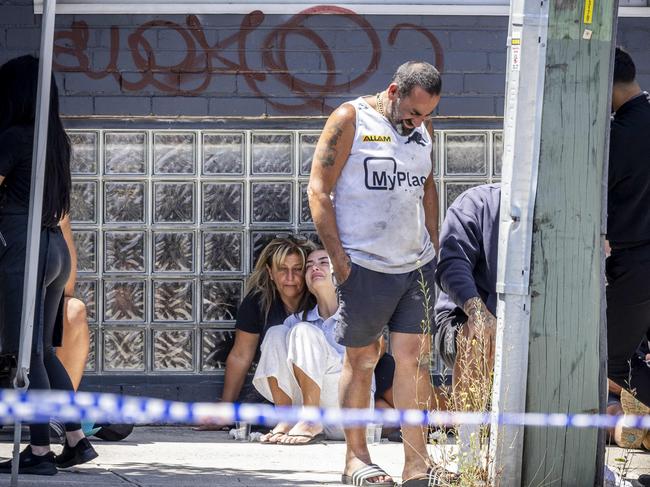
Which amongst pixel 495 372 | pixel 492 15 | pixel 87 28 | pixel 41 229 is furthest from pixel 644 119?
pixel 87 28

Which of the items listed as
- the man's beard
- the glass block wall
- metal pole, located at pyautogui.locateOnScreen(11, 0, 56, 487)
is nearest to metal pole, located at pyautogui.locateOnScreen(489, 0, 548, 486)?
the man's beard

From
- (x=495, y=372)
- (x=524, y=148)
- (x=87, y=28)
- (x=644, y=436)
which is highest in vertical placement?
(x=87, y=28)

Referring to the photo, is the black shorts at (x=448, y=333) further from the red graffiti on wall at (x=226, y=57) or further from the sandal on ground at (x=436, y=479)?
the red graffiti on wall at (x=226, y=57)

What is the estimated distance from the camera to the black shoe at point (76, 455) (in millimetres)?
5941

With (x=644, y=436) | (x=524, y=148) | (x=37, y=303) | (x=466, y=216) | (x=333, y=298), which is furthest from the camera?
(x=333, y=298)

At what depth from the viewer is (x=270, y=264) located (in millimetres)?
7762

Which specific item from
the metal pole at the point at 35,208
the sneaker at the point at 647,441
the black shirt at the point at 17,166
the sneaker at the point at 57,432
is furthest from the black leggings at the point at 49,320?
the sneaker at the point at 647,441

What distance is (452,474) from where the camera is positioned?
17.8ft

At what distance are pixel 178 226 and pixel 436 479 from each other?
3.09 m

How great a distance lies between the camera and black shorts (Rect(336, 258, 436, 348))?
5629 mm

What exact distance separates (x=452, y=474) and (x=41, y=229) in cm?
205

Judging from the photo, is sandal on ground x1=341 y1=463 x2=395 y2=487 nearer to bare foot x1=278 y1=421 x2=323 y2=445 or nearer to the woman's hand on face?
the woman's hand on face

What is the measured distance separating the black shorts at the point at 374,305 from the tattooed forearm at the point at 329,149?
0.46 metres

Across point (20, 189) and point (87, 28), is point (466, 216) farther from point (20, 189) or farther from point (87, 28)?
point (87, 28)
